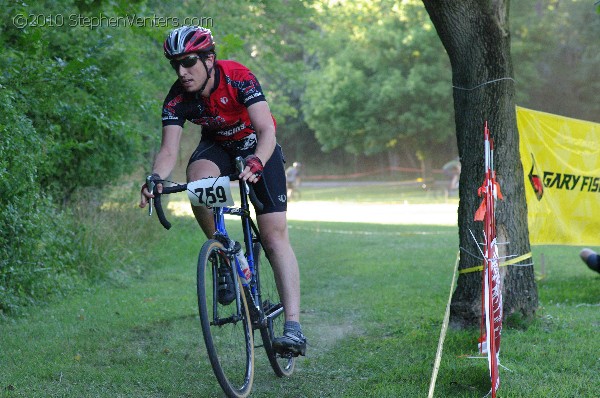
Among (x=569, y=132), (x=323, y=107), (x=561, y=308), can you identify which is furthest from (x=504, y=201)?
(x=323, y=107)

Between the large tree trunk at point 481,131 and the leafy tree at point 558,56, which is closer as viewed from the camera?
the large tree trunk at point 481,131

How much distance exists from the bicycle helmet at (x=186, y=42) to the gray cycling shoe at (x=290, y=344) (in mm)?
1750

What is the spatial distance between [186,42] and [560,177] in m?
6.21

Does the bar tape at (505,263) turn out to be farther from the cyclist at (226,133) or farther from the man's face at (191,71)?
the man's face at (191,71)

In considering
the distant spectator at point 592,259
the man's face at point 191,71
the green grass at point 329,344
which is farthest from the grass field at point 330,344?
the man's face at point 191,71

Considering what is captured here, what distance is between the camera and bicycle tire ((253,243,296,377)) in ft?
18.6

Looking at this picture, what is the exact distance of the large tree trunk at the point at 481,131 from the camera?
23.7ft

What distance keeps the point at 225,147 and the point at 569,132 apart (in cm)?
575

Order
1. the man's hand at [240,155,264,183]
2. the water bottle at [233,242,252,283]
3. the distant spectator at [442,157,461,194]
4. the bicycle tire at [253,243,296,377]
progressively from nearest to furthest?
1. the man's hand at [240,155,264,183]
2. the water bottle at [233,242,252,283]
3. the bicycle tire at [253,243,296,377]
4. the distant spectator at [442,157,461,194]

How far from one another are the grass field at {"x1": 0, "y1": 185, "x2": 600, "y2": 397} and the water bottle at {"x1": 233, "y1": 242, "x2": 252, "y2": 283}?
2.37ft

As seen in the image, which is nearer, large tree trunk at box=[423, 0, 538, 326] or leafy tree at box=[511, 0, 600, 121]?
large tree trunk at box=[423, 0, 538, 326]

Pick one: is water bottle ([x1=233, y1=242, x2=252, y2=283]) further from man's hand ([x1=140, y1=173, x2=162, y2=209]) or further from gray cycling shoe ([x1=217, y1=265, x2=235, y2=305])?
man's hand ([x1=140, y1=173, x2=162, y2=209])

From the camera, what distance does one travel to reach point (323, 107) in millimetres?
55062

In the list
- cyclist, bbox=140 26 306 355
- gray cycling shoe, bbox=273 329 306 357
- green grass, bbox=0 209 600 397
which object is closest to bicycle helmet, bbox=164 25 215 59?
cyclist, bbox=140 26 306 355
